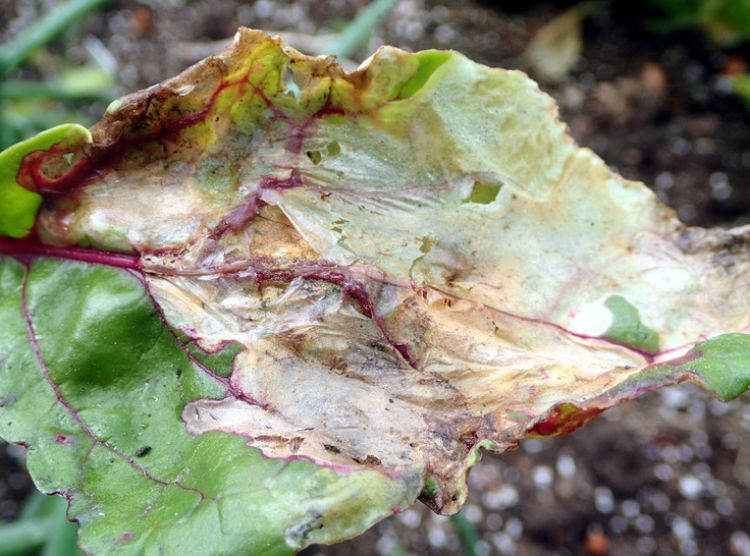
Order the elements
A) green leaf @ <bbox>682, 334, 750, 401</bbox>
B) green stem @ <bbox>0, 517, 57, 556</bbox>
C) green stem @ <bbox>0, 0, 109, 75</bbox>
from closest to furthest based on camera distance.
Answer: green leaf @ <bbox>682, 334, 750, 401</bbox> < green stem @ <bbox>0, 517, 57, 556</bbox> < green stem @ <bbox>0, 0, 109, 75</bbox>

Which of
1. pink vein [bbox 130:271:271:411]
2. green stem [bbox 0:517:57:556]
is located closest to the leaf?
pink vein [bbox 130:271:271:411]

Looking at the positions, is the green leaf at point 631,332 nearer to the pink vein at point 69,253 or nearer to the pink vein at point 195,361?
the pink vein at point 195,361

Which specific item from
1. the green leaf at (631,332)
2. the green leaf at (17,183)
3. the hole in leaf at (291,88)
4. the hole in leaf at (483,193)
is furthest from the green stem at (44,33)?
the green leaf at (631,332)

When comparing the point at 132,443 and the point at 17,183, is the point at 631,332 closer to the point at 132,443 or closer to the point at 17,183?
the point at 132,443

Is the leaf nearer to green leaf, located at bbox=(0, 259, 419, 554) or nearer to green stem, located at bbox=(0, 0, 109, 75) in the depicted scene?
green leaf, located at bbox=(0, 259, 419, 554)

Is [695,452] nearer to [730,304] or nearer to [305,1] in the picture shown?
[730,304]

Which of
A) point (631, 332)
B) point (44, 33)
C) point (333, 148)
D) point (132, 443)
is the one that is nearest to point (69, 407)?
point (132, 443)
